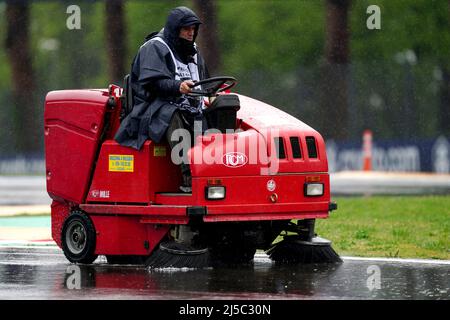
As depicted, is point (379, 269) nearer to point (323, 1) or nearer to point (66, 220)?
point (66, 220)

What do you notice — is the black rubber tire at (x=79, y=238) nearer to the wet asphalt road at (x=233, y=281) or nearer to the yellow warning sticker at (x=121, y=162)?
the wet asphalt road at (x=233, y=281)

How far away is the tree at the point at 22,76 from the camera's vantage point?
36688 millimetres

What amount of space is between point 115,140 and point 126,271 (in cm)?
113

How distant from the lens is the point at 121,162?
10.5 metres

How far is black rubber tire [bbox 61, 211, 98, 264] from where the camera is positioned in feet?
35.5

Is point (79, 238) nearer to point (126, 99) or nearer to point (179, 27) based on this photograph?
point (126, 99)

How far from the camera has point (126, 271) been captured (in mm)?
10266

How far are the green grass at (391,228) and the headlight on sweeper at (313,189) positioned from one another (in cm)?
142

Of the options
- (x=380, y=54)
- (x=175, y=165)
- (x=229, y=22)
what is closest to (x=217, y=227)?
(x=175, y=165)

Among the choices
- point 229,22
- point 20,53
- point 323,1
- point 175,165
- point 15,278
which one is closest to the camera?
point 15,278

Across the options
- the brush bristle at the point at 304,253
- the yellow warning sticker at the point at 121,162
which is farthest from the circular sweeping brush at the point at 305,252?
the yellow warning sticker at the point at 121,162

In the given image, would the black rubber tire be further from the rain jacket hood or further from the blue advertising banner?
the blue advertising banner

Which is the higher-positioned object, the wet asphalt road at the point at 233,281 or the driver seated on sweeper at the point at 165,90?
the driver seated on sweeper at the point at 165,90

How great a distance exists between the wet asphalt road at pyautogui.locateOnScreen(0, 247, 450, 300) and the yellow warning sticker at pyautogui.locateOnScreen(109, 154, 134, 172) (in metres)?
0.84
